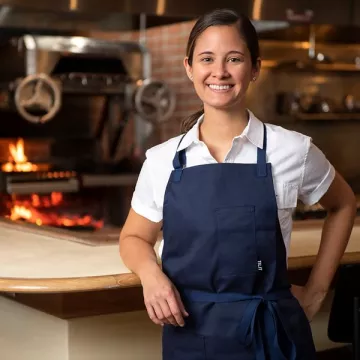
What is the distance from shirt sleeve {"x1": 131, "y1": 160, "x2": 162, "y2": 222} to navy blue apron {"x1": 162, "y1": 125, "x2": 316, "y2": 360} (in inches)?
2.1

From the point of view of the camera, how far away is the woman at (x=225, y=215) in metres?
1.68

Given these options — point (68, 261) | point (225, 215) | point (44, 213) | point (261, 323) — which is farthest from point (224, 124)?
point (44, 213)

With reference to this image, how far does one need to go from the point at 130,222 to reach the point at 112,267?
0.86 ft

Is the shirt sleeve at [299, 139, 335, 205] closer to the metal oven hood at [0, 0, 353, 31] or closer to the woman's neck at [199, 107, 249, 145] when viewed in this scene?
the woman's neck at [199, 107, 249, 145]

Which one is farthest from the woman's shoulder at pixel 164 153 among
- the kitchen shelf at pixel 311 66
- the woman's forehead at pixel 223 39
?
the kitchen shelf at pixel 311 66

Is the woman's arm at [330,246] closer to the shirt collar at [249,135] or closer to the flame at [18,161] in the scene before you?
the shirt collar at [249,135]

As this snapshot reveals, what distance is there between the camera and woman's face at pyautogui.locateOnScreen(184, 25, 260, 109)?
1682 millimetres

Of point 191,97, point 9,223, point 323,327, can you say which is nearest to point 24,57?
point 191,97

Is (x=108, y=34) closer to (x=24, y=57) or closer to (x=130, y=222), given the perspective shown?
(x=24, y=57)

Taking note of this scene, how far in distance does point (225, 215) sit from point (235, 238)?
0.18ft

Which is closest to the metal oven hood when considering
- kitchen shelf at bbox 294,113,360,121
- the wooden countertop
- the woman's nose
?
kitchen shelf at bbox 294,113,360,121

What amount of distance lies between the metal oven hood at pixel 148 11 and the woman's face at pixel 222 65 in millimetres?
1670

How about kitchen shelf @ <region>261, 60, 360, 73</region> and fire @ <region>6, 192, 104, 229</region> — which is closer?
fire @ <region>6, 192, 104, 229</region>

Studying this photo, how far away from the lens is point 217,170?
1.70m
